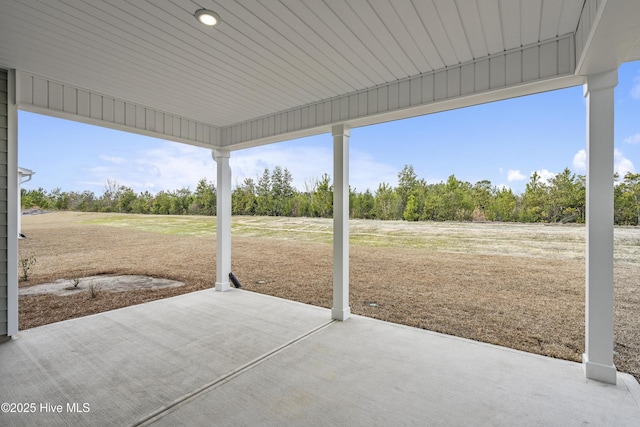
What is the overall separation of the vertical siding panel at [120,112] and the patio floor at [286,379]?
97.1 inches

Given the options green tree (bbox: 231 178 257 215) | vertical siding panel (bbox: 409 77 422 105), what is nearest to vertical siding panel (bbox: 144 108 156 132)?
vertical siding panel (bbox: 409 77 422 105)

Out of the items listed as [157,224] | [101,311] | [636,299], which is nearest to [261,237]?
[157,224]

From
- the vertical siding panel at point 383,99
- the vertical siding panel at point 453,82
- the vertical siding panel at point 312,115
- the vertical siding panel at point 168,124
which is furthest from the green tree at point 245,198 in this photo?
the vertical siding panel at point 453,82

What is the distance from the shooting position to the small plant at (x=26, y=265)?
4.64 meters

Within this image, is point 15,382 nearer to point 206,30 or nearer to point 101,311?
point 101,311

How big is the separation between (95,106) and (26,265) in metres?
3.69

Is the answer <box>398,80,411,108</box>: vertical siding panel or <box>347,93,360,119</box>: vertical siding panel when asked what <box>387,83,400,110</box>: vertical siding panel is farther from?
<box>347,93,360,119</box>: vertical siding panel

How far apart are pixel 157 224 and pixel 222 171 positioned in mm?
4138

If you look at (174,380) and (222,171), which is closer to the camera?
(174,380)

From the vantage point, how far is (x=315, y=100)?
11.1 feet

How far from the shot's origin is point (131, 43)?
7.10 feet

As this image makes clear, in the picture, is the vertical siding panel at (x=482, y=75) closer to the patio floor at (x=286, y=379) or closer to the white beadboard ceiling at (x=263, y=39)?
the white beadboard ceiling at (x=263, y=39)

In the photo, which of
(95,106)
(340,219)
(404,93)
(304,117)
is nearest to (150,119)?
(95,106)

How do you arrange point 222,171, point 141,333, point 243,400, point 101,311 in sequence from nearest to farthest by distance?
point 243,400 → point 141,333 → point 101,311 → point 222,171
